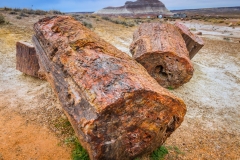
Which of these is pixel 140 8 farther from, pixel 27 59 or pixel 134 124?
pixel 134 124

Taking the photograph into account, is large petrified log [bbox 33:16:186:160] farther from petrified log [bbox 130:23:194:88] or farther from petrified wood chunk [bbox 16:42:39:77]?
petrified wood chunk [bbox 16:42:39:77]

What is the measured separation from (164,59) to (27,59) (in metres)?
3.83

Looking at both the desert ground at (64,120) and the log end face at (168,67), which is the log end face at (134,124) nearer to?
the desert ground at (64,120)

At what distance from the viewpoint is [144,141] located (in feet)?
8.57

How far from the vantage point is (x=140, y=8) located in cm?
7981

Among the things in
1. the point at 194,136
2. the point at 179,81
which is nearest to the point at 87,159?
the point at 194,136

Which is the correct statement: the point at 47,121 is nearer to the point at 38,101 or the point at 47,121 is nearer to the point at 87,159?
the point at 38,101

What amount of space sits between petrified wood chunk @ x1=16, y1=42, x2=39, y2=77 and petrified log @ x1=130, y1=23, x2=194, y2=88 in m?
2.85

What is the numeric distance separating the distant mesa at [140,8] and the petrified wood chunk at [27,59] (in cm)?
7378

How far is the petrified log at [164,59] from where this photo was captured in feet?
16.6

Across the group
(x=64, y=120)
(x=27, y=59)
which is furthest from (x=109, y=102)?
(x=27, y=59)

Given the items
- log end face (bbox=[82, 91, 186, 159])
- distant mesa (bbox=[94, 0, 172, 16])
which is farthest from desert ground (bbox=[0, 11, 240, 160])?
distant mesa (bbox=[94, 0, 172, 16])

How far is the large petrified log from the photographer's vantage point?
221 cm

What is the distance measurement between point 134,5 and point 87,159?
83799 millimetres
